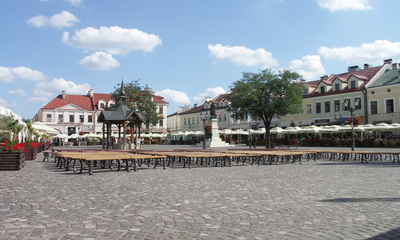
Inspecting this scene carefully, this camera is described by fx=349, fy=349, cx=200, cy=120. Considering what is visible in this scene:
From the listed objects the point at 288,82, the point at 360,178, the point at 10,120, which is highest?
the point at 288,82

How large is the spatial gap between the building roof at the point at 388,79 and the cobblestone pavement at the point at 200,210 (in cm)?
3919

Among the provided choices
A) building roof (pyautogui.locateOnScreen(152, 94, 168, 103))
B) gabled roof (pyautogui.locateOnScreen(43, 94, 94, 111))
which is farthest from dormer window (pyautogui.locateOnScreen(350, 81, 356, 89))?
gabled roof (pyautogui.locateOnScreen(43, 94, 94, 111))

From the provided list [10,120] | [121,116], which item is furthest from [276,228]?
[121,116]

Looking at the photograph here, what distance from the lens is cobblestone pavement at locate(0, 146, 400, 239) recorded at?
16.0 ft

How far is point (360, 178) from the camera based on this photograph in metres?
11.0

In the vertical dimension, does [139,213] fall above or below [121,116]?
below

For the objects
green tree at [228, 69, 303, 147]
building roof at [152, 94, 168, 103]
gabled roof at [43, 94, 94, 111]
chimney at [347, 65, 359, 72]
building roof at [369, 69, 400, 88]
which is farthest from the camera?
building roof at [152, 94, 168, 103]

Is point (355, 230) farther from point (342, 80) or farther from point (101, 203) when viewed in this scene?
point (342, 80)

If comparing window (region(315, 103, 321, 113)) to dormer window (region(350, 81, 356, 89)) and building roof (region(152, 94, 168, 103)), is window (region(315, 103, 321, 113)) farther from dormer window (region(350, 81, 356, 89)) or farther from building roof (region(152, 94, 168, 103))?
building roof (region(152, 94, 168, 103))

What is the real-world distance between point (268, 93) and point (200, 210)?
107 ft

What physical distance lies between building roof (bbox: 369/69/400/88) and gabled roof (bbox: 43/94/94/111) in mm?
54566

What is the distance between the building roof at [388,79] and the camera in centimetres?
4371

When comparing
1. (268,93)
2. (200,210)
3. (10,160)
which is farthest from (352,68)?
(200,210)

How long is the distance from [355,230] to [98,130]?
73650mm
